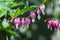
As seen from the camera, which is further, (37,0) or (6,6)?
(37,0)

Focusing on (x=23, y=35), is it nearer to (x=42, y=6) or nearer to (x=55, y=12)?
(x=55, y=12)

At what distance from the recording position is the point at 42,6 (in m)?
2.30

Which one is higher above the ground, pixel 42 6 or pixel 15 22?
pixel 42 6

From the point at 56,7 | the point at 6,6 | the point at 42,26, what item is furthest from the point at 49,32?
the point at 6,6

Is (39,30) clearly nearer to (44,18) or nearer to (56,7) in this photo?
(44,18)

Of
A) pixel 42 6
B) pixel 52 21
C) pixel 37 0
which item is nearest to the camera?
pixel 42 6

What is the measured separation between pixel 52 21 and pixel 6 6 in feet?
1.65

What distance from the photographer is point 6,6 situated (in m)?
2.40

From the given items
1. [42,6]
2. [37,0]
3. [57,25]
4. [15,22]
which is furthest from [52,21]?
[37,0]

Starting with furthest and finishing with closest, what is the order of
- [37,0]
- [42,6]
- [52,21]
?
[37,0], [52,21], [42,6]

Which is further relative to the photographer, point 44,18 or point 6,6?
point 44,18

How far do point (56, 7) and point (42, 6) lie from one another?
122 cm

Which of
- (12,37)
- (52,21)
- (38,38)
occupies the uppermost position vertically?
(52,21)

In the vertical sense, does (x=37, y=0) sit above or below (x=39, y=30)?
above
